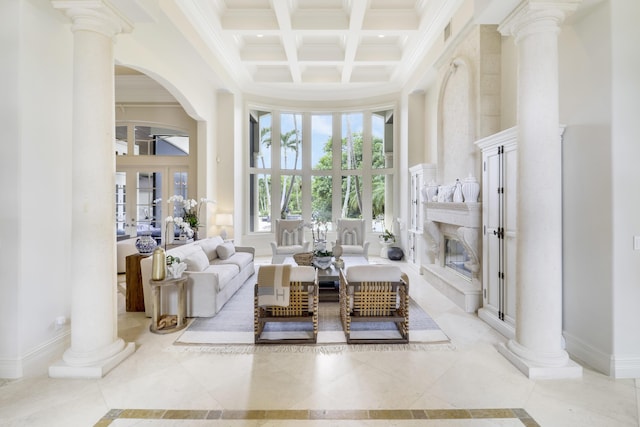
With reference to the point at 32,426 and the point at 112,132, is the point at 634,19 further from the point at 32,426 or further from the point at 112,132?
the point at 32,426

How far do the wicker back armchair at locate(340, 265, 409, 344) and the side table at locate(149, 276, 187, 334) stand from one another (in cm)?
200

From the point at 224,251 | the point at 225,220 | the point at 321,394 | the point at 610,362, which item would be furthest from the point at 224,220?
the point at 610,362

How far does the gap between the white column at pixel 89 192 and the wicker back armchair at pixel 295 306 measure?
137 cm

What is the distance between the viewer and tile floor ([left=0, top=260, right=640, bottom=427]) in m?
2.20

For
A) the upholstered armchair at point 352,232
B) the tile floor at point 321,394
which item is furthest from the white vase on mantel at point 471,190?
the upholstered armchair at point 352,232

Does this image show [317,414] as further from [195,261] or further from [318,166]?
[318,166]

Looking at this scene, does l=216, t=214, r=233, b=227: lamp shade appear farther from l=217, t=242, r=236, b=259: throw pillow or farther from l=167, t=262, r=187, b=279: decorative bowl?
l=167, t=262, r=187, b=279: decorative bowl

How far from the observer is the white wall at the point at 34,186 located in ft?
8.82

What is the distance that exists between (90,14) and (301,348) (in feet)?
12.0

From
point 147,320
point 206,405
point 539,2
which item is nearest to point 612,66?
point 539,2

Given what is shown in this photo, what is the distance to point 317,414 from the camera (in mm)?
2242

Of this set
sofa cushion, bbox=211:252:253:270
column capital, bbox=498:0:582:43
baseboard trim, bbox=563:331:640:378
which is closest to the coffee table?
sofa cushion, bbox=211:252:253:270

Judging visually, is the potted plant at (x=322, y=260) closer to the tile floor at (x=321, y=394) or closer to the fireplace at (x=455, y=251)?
the tile floor at (x=321, y=394)

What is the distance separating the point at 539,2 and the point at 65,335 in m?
5.42
